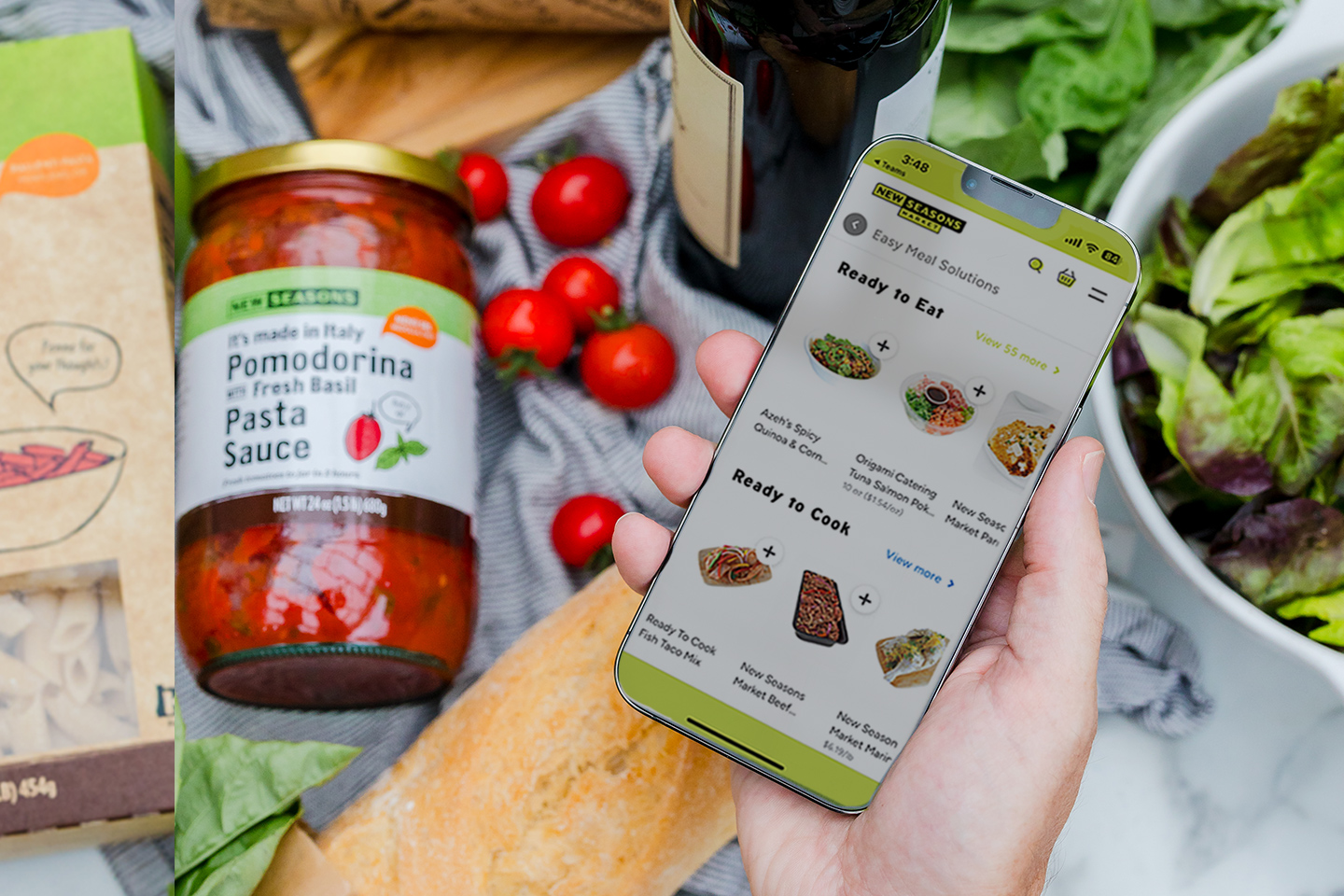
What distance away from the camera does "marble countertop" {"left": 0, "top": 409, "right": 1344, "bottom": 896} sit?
3.04 ft

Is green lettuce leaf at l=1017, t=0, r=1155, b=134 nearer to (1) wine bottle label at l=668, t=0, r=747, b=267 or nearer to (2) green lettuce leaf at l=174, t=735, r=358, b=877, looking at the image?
(1) wine bottle label at l=668, t=0, r=747, b=267

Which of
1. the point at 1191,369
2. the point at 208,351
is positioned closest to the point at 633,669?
the point at 208,351

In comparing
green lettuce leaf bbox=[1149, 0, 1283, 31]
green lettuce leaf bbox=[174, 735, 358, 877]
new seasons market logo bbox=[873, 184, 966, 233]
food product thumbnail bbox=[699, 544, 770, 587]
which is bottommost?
green lettuce leaf bbox=[174, 735, 358, 877]

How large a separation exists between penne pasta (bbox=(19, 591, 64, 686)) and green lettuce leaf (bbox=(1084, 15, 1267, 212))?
957mm

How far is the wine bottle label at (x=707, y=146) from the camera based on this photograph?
0.70 m

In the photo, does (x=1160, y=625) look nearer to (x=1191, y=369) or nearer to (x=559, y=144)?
(x=1191, y=369)

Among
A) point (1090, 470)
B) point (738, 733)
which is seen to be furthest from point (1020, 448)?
point (738, 733)

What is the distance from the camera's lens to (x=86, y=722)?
75cm

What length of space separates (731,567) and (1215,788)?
0.60 meters

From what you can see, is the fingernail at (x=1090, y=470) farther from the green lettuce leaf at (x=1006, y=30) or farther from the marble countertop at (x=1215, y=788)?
the green lettuce leaf at (x=1006, y=30)

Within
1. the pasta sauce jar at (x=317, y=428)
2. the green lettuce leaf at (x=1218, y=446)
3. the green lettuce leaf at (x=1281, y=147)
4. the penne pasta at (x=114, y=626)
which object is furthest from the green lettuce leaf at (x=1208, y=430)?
the penne pasta at (x=114, y=626)

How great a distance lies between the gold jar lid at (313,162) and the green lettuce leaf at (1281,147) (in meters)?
0.68

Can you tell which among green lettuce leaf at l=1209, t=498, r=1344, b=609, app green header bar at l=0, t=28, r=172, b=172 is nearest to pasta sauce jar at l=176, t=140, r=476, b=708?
app green header bar at l=0, t=28, r=172, b=172

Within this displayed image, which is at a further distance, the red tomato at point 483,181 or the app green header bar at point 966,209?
the red tomato at point 483,181
